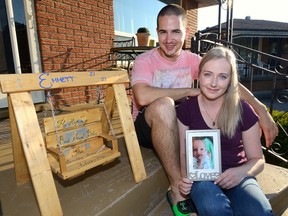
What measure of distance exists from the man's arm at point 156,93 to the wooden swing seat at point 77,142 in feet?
0.96

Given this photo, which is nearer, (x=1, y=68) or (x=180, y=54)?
(x=180, y=54)

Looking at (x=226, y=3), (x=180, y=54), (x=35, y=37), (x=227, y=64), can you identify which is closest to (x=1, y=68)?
(x=35, y=37)

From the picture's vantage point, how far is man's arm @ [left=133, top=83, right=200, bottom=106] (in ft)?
5.15

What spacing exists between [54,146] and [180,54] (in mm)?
1209

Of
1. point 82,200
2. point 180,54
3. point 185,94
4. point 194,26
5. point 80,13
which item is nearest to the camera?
point 82,200

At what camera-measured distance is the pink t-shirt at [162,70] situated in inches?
66.9

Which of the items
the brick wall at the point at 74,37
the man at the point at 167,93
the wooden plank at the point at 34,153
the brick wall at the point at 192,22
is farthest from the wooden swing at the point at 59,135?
the brick wall at the point at 192,22

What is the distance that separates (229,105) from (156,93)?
0.49m

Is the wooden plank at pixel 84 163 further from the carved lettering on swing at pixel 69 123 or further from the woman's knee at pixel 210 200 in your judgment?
the woman's knee at pixel 210 200

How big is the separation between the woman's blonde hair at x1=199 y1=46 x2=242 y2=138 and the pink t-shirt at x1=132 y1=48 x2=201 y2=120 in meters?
0.40

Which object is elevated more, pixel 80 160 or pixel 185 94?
pixel 185 94

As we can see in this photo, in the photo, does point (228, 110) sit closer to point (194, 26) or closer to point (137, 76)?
point (137, 76)

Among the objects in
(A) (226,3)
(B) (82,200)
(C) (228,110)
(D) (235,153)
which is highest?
(A) (226,3)

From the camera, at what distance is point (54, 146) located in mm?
1337
